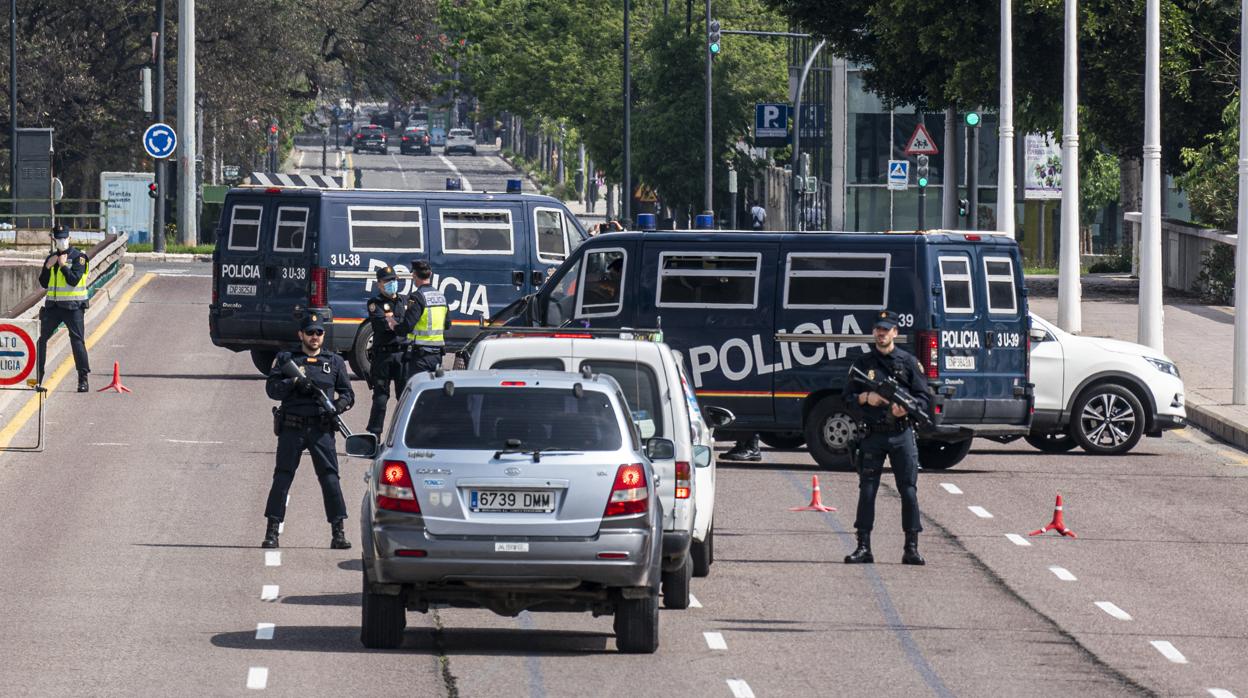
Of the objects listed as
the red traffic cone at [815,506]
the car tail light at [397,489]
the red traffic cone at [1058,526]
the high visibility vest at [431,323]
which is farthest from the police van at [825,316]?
the car tail light at [397,489]

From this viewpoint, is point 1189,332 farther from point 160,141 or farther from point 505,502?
point 505,502

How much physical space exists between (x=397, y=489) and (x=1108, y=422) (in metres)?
12.8

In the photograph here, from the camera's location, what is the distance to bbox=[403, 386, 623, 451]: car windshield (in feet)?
40.5

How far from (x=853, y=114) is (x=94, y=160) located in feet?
81.0

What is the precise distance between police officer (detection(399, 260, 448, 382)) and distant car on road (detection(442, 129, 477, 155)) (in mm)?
122530

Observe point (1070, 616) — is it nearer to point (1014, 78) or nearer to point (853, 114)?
point (1014, 78)

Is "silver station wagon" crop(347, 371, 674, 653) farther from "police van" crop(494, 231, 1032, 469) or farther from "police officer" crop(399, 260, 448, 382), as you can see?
"police officer" crop(399, 260, 448, 382)

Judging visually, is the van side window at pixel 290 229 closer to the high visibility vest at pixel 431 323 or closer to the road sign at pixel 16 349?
the high visibility vest at pixel 431 323

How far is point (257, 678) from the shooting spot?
39.1 ft

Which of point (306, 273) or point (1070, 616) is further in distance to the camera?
point (306, 273)

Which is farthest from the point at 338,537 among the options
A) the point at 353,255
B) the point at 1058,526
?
the point at 353,255

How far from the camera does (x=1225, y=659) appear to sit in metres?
12.8

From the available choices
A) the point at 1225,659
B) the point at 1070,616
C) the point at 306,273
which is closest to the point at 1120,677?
the point at 1225,659

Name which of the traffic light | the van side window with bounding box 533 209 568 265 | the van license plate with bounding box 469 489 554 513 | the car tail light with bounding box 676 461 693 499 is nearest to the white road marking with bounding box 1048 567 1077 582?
the car tail light with bounding box 676 461 693 499
